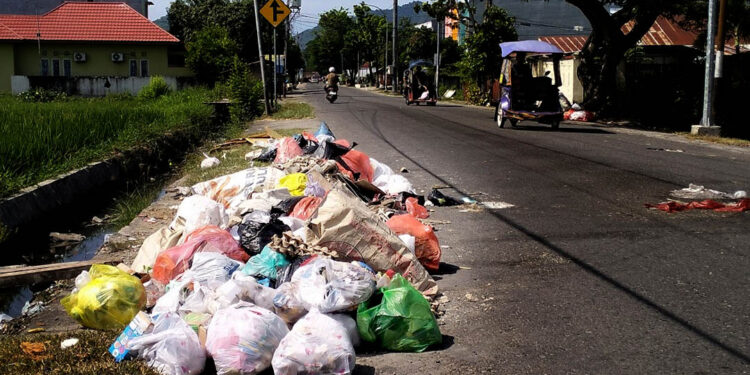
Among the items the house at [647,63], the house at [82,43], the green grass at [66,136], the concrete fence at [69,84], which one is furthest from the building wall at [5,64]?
the house at [647,63]

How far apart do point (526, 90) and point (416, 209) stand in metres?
11.5

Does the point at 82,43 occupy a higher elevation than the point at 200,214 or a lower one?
higher

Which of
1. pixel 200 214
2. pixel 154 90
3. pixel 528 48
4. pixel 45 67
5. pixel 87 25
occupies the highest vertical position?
pixel 87 25

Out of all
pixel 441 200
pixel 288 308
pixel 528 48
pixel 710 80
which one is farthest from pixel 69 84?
pixel 288 308

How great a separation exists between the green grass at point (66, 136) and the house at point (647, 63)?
11.8 meters

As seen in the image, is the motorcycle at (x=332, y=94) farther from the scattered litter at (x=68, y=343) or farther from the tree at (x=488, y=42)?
the scattered litter at (x=68, y=343)

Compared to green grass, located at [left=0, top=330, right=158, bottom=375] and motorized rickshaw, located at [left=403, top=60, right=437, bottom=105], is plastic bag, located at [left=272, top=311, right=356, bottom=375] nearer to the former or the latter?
green grass, located at [left=0, top=330, right=158, bottom=375]

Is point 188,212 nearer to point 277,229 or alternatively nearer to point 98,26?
point 277,229

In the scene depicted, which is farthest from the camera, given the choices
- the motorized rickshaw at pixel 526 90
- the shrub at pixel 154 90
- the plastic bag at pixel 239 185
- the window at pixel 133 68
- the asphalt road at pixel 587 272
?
the window at pixel 133 68

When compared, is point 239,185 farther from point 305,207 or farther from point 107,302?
point 107,302

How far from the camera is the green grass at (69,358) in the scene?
3729 mm

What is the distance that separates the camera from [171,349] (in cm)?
376

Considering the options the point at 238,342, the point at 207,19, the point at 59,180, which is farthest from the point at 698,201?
the point at 207,19

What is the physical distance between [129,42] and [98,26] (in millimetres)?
2094
